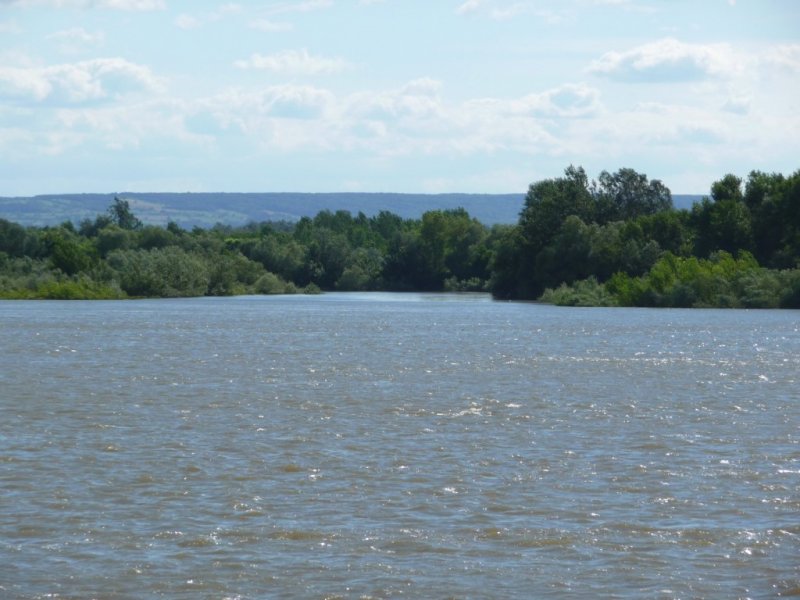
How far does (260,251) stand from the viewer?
13650cm

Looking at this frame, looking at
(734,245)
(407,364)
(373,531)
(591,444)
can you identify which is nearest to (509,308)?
(734,245)

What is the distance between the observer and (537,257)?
10738 centimetres

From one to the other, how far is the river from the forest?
50.4 metres

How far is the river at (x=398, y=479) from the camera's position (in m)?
12.5

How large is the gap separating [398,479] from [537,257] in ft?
298

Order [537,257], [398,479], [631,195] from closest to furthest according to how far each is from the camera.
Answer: [398,479] < [537,257] < [631,195]

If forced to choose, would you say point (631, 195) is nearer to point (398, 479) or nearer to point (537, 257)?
point (537, 257)

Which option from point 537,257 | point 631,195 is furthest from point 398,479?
point 631,195

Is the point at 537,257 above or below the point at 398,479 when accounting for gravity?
above

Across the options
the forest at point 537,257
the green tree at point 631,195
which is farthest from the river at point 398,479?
the green tree at point 631,195

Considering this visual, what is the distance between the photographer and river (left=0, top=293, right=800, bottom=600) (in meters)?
12.5

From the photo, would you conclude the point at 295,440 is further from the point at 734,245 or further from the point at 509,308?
the point at 734,245

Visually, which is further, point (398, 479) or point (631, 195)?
point (631, 195)

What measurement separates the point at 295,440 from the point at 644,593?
9.88 metres
